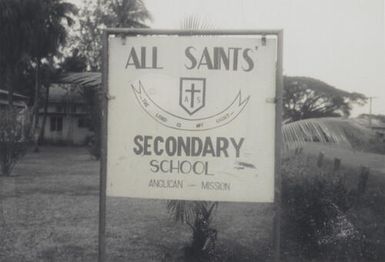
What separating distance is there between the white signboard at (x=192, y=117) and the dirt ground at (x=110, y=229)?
2.70m

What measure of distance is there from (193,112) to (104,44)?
30.0 inches

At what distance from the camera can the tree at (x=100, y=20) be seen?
3250cm

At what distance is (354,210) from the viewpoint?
7.72m

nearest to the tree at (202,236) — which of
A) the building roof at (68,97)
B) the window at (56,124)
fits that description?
the building roof at (68,97)

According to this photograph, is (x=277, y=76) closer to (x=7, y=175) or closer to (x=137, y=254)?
(x=137, y=254)

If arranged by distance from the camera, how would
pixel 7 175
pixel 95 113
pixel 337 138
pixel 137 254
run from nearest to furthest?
pixel 337 138 → pixel 137 254 → pixel 7 175 → pixel 95 113

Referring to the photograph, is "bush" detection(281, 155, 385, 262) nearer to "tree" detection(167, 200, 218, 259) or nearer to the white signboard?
"tree" detection(167, 200, 218, 259)

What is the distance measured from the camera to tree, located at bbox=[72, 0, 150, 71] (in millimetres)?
32500

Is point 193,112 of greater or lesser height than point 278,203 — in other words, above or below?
above

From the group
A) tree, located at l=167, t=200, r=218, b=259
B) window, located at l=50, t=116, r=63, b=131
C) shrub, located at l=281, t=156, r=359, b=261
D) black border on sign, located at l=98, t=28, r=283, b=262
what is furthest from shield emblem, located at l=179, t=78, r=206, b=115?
window, located at l=50, t=116, r=63, b=131

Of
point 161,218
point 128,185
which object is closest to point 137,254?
point 161,218

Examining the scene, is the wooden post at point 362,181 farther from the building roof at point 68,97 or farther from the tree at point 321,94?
the building roof at point 68,97

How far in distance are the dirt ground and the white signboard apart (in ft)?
8.85

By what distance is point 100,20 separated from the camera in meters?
36.5
